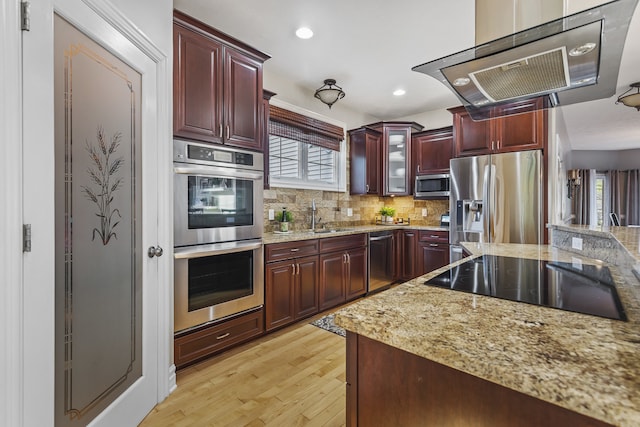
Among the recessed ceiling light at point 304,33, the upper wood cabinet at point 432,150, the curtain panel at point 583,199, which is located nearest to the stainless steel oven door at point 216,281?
the recessed ceiling light at point 304,33

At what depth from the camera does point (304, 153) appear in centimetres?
393

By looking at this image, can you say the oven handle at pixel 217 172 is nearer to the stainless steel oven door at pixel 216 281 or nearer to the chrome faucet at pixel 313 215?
the stainless steel oven door at pixel 216 281

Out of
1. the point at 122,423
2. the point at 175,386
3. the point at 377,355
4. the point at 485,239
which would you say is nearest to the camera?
the point at 377,355

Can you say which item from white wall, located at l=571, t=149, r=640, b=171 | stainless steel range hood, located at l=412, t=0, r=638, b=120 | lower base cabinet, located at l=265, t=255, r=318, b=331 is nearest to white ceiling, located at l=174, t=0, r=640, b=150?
stainless steel range hood, located at l=412, t=0, r=638, b=120

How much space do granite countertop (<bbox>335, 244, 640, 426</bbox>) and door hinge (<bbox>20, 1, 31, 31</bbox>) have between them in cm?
141

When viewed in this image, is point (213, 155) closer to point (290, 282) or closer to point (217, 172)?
point (217, 172)

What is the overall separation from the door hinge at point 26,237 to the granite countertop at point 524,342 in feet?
3.59

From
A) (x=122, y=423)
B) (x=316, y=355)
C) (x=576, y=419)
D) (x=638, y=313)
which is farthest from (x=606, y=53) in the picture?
(x=122, y=423)

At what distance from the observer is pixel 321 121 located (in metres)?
4.05

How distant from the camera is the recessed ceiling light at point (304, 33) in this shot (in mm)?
2635

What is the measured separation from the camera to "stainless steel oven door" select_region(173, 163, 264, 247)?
6.97 ft

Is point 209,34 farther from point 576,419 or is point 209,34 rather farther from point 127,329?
point 576,419

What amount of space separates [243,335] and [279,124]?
7.50ft

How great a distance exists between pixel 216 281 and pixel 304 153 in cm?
214
